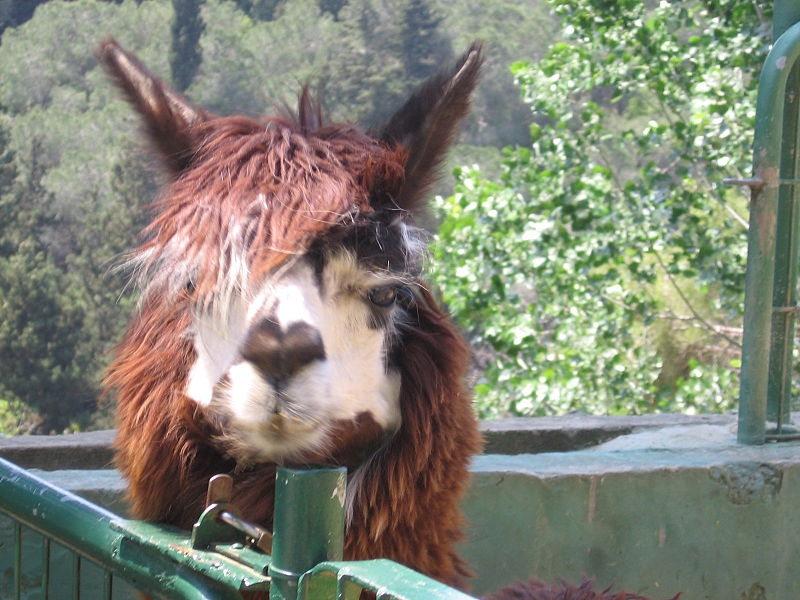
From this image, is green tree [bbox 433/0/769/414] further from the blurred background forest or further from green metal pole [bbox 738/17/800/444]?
green metal pole [bbox 738/17/800/444]

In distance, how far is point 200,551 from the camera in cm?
118

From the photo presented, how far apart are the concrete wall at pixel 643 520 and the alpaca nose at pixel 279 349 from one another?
1.40m

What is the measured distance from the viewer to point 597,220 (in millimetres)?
7207

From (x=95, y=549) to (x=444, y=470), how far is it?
717 millimetres

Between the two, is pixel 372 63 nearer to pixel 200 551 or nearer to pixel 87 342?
pixel 200 551

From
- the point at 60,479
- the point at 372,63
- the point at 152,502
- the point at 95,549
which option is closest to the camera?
the point at 95,549

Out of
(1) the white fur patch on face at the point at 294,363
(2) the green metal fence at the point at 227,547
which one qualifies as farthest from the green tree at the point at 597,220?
(2) the green metal fence at the point at 227,547

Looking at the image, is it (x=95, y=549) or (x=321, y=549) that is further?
Answer: (x=95, y=549)

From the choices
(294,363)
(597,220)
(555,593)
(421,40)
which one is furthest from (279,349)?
(421,40)

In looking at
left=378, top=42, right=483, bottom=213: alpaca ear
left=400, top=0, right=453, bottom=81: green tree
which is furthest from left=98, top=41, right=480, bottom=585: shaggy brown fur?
left=400, top=0, right=453, bottom=81: green tree

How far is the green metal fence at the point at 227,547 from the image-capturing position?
958mm

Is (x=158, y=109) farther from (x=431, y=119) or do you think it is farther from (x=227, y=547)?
(x=227, y=547)

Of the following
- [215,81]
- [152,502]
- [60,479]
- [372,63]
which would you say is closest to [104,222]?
[215,81]

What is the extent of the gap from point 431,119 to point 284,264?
0.53 m
